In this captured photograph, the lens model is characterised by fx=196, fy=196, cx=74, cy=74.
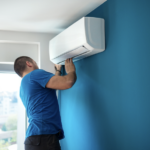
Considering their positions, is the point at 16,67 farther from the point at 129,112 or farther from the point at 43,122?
the point at 129,112

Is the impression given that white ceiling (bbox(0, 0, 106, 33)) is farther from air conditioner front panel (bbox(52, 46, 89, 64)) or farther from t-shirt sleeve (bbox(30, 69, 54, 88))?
t-shirt sleeve (bbox(30, 69, 54, 88))

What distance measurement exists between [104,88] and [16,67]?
88 centimetres

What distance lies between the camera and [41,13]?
179 cm

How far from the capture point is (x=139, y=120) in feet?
3.92

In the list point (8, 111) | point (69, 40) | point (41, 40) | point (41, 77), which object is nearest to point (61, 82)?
point (41, 77)

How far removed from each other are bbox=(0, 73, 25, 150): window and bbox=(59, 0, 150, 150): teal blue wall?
0.86 m

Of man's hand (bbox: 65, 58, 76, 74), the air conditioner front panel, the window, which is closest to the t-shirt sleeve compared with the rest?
man's hand (bbox: 65, 58, 76, 74)

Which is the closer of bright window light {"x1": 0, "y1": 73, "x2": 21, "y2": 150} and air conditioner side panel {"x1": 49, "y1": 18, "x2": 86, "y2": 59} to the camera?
air conditioner side panel {"x1": 49, "y1": 18, "x2": 86, "y2": 59}

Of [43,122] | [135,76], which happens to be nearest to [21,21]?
[43,122]

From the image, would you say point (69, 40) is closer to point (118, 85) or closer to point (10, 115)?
point (118, 85)

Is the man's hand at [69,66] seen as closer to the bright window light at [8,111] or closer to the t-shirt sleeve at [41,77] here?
the t-shirt sleeve at [41,77]

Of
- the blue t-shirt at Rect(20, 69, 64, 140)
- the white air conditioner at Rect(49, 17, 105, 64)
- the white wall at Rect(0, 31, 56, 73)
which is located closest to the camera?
the white air conditioner at Rect(49, 17, 105, 64)

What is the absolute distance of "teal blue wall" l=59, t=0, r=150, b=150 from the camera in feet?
3.85

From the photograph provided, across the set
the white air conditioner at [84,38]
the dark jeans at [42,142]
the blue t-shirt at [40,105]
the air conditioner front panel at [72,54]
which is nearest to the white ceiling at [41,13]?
the white air conditioner at [84,38]
